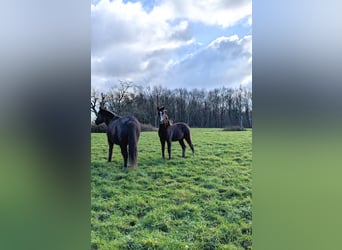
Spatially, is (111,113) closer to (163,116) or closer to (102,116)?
(102,116)

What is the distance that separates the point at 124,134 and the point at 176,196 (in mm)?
507

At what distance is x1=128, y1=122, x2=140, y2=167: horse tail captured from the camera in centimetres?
217

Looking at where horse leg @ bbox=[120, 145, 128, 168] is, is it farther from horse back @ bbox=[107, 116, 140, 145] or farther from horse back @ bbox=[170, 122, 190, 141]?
horse back @ bbox=[170, 122, 190, 141]

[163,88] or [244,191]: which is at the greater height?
[163,88]

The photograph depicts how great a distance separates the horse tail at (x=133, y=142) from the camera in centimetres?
217

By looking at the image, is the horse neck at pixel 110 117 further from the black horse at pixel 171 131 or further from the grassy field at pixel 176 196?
the black horse at pixel 171 131

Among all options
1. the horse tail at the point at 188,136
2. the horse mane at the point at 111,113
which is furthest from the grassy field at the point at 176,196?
the horse mane at the point at 111,113

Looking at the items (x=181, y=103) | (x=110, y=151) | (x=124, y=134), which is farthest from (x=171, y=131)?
(x=110, y=151)

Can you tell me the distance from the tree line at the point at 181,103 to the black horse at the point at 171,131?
31mm
